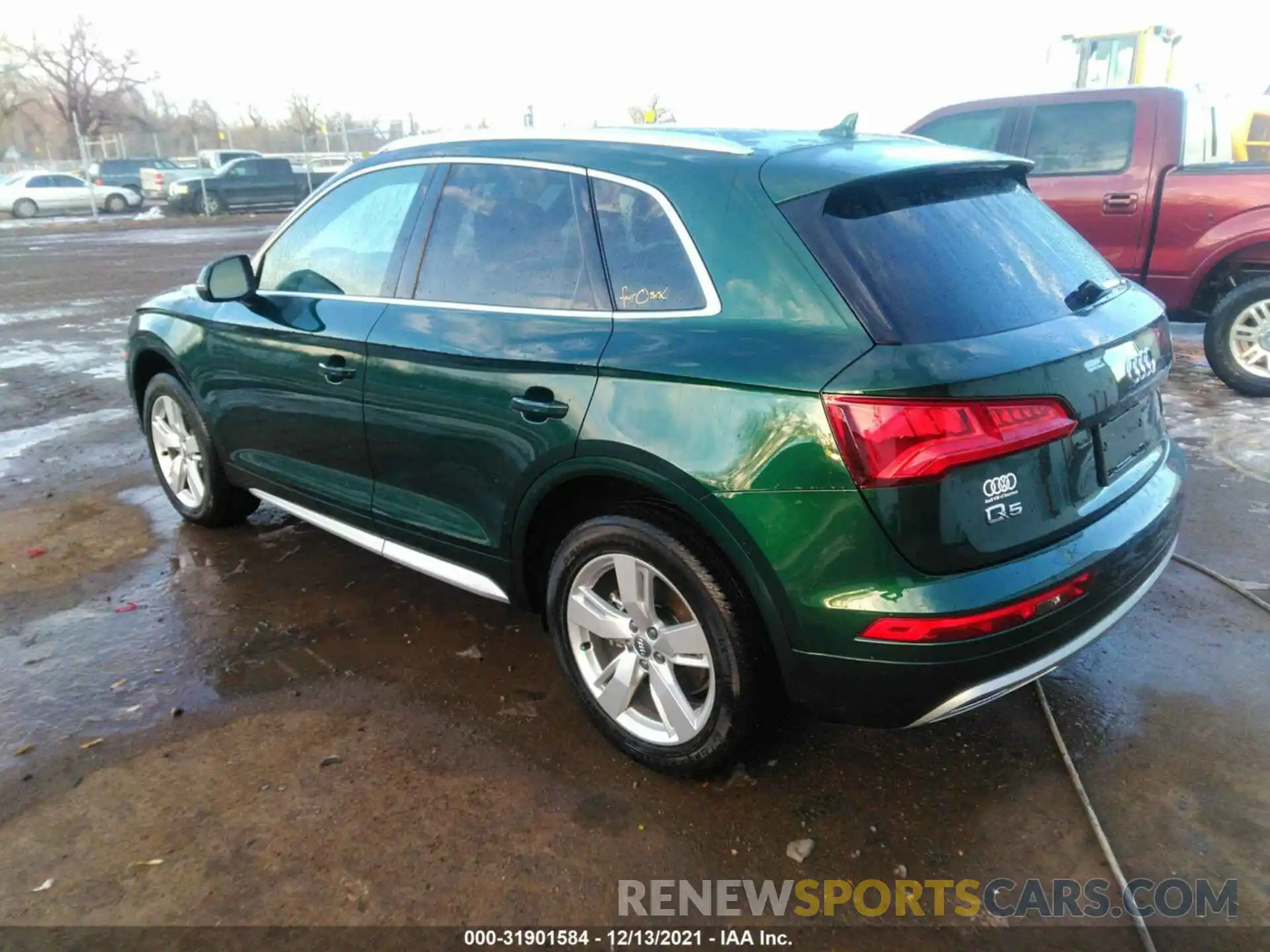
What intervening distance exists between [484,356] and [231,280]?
163cm

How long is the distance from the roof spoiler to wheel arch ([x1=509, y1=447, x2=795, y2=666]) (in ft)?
4.28

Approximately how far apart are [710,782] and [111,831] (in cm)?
172

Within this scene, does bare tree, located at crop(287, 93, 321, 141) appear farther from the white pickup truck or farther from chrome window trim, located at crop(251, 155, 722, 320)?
chrome window trim, located at crop(251, 155, 722, 320)

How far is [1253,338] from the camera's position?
6.46m

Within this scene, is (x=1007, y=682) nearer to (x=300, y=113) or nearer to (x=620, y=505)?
(x=620, y=505)

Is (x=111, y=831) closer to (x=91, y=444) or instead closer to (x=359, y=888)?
(x=359, y=888)

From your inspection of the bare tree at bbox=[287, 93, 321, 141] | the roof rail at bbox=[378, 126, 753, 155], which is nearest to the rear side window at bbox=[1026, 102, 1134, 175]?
the roof rail at bbox=[378, 126, 753, 155]

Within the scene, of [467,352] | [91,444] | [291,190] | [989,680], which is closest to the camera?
[989,680]

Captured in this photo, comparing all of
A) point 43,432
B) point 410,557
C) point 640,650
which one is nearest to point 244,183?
point 43,432

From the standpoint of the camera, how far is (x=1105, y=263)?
10.2ft

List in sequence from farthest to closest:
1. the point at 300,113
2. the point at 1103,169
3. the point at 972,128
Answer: the point at 300,113 → the point at 972,128 → the point at 1103,169

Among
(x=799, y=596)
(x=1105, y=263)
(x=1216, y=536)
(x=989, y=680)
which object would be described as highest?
(x=1105, y=263)

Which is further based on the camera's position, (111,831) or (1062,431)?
(111,831)

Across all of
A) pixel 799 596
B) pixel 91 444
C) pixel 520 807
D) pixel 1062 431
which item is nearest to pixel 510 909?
pixel 520 807
